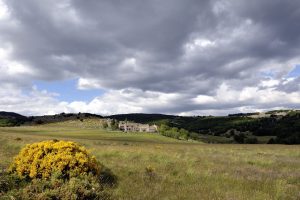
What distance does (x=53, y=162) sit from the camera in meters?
14.2

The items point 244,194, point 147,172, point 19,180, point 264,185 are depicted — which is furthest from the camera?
point 147,172

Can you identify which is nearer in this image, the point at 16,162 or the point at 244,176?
the point at 16,162

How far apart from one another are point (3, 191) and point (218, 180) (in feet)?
27.7

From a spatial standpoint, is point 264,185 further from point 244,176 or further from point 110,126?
point 110,126

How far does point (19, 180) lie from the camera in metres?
13.7

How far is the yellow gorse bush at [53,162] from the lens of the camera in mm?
13966

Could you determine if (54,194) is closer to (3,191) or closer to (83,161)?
(3,191)

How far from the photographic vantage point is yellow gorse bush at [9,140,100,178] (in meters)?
14.0

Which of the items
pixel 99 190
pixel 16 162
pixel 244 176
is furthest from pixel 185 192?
pixel 16 162

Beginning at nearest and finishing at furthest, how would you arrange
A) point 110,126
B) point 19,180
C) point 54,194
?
point 54,194 → point 19,180 → point 110,126

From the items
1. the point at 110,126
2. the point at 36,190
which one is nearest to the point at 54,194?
the point at 36,190

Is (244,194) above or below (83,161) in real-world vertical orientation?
below

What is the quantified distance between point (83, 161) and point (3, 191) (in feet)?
11.3

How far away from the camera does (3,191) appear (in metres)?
11.6
